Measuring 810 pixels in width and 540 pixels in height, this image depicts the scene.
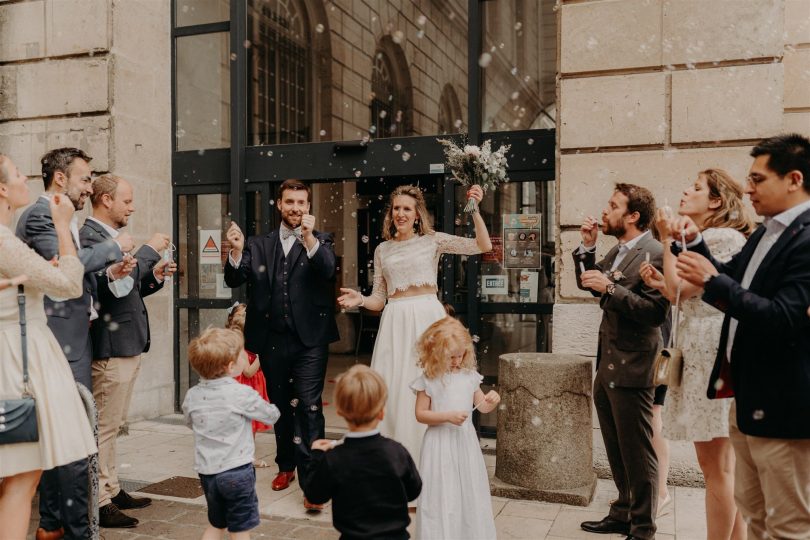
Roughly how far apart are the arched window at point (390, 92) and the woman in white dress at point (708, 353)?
14.1 feet

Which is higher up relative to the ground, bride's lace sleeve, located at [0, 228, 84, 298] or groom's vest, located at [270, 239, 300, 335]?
bride's lace sleeve, located at [0, 228, 84, 298]

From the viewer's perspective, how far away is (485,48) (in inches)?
259

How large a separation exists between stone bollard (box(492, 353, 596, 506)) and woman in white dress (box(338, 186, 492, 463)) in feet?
2.59

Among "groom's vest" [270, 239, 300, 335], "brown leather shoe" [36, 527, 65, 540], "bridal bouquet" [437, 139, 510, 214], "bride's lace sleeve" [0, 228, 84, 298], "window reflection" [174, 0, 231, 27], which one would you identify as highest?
"window reflection" [174, 0, 231, 27]

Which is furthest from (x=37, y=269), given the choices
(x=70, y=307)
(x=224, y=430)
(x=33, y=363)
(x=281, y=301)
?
(x=281, y=301)

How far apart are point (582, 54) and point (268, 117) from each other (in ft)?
12.4

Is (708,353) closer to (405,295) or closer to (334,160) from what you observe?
(405,295)

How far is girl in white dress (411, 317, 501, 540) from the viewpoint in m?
3.47

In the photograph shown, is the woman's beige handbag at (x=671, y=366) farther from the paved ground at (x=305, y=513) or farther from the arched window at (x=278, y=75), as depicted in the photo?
the arched window at (x=278, y=75)

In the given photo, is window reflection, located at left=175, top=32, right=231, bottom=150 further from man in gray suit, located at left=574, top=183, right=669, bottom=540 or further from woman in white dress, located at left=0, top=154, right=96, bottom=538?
man in gray suit, located at left=574, top=183, right=669, bottom=540

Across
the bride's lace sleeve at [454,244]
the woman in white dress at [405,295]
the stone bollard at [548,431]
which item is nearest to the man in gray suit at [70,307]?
the woman in white dress at [405,295]

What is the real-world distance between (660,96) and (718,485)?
3141mm

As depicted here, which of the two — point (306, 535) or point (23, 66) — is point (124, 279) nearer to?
point (306, 535)

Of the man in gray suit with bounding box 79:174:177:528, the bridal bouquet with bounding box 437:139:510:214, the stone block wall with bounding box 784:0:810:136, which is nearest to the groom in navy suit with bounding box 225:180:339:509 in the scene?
the man in gray suit with bounding box 79:174:177:528
